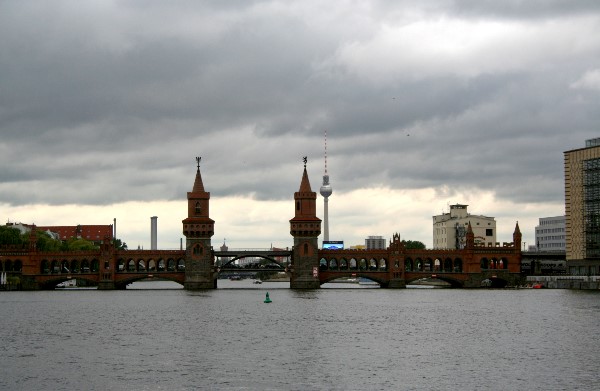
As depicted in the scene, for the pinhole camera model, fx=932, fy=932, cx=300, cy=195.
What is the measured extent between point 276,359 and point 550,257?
13744 cm

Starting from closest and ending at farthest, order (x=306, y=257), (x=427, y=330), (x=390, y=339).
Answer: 1. (x=390, y=339)
2. (x=427, y=330)
3. (x=306, y=257)

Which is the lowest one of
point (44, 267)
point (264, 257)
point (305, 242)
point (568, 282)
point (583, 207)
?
point (568, 282)

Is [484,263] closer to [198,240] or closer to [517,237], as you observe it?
[517,237]

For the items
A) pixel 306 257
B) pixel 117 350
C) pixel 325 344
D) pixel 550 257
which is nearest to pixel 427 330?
pixel 325 344

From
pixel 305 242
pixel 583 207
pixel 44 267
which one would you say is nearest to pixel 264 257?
pixel 305 242

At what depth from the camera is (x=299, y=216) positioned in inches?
7224

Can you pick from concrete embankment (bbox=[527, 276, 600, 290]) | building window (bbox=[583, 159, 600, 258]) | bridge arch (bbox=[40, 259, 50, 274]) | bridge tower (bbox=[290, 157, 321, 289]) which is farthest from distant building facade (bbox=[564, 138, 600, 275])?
bridge arch (bbox=[40, 259, 50, 274])

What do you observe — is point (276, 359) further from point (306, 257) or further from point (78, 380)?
point (306, 257)

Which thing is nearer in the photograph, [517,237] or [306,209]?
[306,209]

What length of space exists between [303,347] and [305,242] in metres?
106

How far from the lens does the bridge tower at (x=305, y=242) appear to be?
18188 centimetres

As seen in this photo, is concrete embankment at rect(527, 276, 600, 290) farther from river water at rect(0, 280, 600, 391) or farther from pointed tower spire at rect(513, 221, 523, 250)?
river water at rect(0, 280, 600, 391)

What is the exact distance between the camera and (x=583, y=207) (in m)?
169

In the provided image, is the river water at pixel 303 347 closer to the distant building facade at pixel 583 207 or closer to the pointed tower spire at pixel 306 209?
the distant building facade at pixel 583 207
